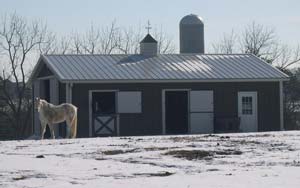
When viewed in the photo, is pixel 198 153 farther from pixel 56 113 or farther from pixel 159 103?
pixel 159 103

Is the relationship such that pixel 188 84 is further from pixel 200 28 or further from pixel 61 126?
pixel 200 28

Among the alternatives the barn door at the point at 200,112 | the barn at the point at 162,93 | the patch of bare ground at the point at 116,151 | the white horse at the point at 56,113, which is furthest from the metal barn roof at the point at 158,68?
the patch of bare ground at the point at 116,151

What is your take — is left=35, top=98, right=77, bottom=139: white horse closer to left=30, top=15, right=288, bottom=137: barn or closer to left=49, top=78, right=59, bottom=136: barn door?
left=30, top=15, right=288, bottom=137: barn

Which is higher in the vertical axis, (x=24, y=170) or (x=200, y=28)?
(x=200, y=28)

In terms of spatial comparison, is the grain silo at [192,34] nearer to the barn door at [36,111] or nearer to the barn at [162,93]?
the barn at [162,93]

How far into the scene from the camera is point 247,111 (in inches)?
1319

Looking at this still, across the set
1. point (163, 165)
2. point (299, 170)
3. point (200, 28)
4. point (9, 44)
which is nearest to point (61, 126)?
point (200, 28)

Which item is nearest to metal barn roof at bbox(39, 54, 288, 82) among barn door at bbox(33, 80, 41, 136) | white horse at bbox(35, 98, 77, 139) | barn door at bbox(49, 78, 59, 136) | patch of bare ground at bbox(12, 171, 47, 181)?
barn door at bbox(49, 78, 59, 136)

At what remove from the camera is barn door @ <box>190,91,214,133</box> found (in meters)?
32.5

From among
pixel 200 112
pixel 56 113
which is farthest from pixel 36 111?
pixel 56 113

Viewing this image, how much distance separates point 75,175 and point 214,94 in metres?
19.6

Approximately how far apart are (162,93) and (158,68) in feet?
5.67

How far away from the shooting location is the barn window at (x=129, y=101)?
104ft

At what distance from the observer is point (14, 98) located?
53438 mm
